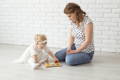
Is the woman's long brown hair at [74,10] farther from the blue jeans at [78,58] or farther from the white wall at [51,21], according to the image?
the white wall at [51,21]

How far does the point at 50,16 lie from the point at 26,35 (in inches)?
21.2

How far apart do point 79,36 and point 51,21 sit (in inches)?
38.1

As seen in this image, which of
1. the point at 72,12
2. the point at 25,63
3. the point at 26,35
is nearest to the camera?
the point at 72,12

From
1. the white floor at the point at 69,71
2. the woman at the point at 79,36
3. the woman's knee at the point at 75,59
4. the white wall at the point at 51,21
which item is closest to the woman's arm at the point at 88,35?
the woman at the point at 79,36

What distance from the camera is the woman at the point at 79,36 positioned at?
3.08 m

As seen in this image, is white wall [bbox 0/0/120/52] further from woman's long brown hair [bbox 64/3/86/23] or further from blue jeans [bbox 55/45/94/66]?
woman's long brown hair [bbox 64/3/86/23]

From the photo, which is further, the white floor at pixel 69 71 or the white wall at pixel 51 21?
the white wall at pixel 51 21

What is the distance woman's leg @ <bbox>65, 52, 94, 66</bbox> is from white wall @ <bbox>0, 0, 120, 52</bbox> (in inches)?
28.0

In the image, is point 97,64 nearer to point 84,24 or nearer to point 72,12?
point 84,24

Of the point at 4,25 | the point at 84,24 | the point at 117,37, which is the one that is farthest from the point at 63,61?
the point at 4,25

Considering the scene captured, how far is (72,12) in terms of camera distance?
3.05m

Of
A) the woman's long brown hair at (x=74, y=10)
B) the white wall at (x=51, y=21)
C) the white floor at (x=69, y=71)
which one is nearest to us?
the white floor at (x=69, y=71)

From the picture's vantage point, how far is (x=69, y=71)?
2.97 meters

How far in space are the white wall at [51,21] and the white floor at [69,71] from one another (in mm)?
411
